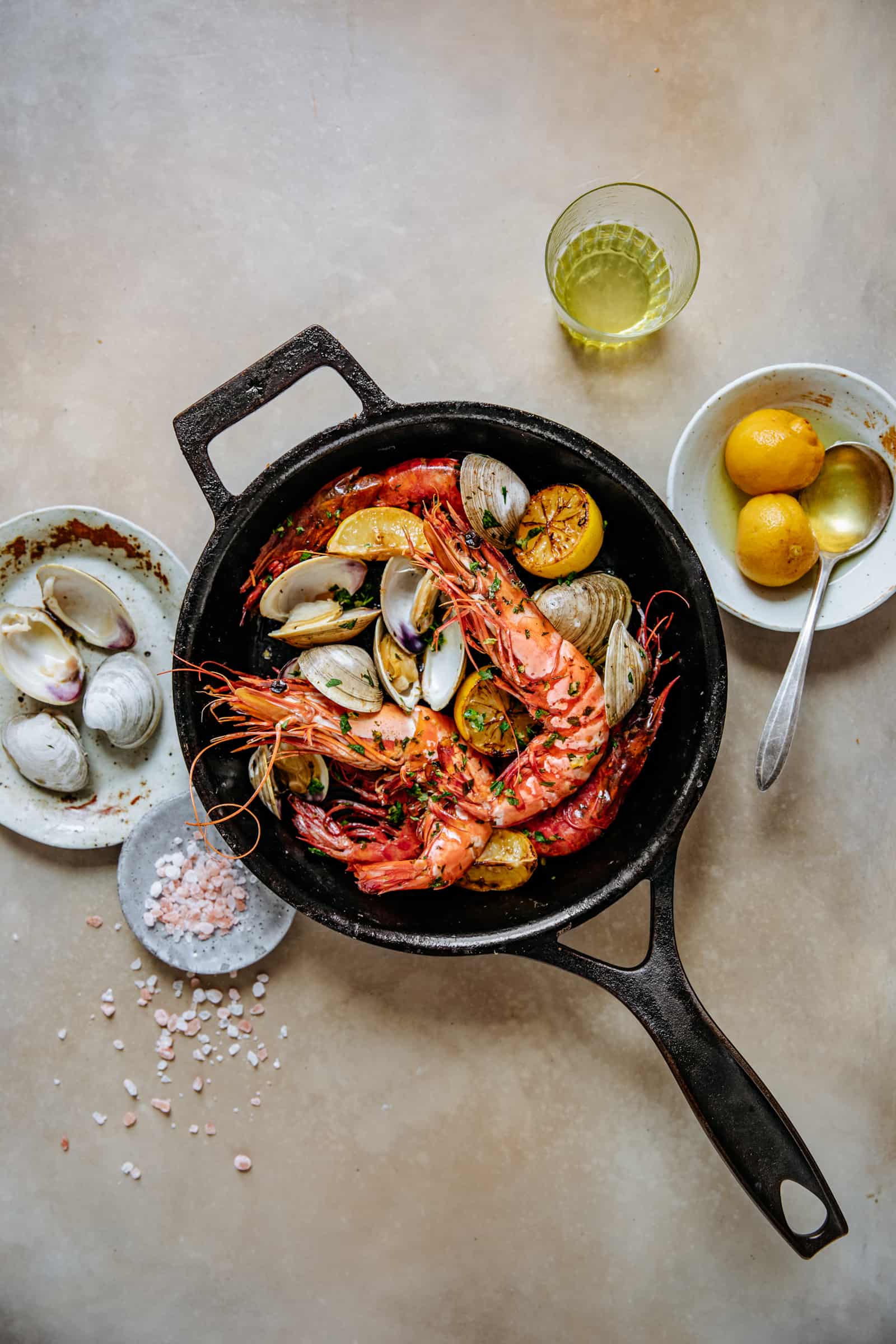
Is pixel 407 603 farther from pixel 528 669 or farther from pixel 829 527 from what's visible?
pixel 829 527

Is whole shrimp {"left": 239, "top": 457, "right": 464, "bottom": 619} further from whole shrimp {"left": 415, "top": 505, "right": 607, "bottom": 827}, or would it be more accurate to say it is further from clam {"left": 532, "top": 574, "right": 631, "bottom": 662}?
clam {"left": 532, "top": 574, "right": 631, "bottom": 662}

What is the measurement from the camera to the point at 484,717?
1.62 metres

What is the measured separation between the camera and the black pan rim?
1463mm

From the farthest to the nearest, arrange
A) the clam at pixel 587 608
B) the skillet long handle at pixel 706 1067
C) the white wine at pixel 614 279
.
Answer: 1. the white wine at pixel 614 279
2. the clam at pixel 587 608
3. the skillet long handle at pixel 706 1067

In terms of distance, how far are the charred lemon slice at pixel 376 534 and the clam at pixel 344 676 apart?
0.60ft

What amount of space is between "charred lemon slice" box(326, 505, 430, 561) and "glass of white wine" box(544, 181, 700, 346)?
1.87 feet

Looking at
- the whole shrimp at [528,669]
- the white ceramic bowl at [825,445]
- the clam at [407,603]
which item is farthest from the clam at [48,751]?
the white ceramic bowl at [825,445]

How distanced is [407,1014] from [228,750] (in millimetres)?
675

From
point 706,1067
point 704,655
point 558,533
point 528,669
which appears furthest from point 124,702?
point 706,1067

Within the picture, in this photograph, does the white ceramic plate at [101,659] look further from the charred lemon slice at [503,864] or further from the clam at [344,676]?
the charred lemon slice at [503,864]

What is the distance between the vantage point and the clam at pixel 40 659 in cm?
172

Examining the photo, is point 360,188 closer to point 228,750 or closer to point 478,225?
point 478,225

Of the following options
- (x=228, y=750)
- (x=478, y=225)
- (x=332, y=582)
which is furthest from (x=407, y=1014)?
(x=478, y=225)

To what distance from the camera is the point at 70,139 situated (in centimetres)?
190
